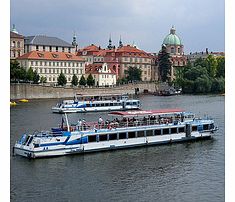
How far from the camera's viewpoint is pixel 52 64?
58500mm

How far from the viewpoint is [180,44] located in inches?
3674

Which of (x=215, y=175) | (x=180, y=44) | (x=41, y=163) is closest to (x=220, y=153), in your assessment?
(x=215, y=175)

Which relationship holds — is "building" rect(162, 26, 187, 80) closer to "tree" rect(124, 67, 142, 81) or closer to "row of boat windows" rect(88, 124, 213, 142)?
"tree" rect(124, 67, 142, 81)

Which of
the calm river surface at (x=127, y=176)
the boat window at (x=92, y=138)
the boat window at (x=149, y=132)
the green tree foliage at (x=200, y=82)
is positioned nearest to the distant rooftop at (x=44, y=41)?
the green tree foliage at (x=200, y=82)

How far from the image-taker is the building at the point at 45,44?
63.0m

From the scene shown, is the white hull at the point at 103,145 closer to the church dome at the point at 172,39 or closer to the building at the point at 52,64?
the building at the point at 52,64

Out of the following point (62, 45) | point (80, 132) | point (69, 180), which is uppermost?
point (62, 45)

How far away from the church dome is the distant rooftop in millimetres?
31093

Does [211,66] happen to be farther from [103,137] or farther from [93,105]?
[103,137]

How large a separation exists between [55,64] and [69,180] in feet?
156

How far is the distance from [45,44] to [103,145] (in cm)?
4998

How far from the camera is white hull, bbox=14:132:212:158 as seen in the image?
15.3 m

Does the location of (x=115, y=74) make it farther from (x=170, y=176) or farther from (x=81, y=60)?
(x=170, y=176)

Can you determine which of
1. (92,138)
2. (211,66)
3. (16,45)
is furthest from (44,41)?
(92,138)
